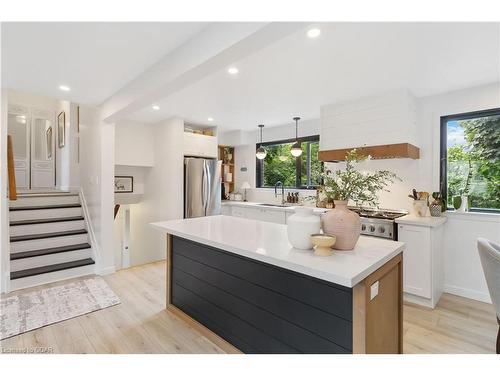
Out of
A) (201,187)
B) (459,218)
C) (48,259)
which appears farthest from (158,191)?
(459,218)

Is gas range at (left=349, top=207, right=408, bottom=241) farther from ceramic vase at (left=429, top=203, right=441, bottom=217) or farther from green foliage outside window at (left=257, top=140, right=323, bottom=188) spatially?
green foliage outside window at (left=257, top=140, right=323, bottom=188)

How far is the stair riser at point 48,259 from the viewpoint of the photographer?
130 inches

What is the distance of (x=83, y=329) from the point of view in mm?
2258

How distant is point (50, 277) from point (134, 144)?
238 cm

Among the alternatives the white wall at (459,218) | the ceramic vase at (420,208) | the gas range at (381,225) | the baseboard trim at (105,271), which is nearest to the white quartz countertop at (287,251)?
the gas range at (381,225)

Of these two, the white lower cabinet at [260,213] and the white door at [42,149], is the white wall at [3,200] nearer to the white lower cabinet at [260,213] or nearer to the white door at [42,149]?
the white lower cabinet at [260,213]

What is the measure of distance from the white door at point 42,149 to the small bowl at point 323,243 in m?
7.25

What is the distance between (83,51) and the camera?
2131mm

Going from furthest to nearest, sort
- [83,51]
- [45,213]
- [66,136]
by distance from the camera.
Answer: [66,136] → [45,213] → [83,51]

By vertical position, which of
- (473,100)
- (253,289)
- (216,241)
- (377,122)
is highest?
(473,100)

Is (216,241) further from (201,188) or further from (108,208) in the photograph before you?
(201,188)

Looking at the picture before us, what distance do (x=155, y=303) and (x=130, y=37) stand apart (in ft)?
8.12

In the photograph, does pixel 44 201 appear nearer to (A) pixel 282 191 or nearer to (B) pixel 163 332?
(B) pixel 163 332
